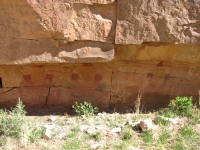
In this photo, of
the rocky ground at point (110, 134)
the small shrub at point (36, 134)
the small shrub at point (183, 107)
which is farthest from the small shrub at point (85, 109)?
the small shrub at point (183, 107)

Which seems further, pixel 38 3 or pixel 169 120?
pixel 169 120

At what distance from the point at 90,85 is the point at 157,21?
137cm

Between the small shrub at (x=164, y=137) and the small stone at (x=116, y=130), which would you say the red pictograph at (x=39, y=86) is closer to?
the small stone at (x=116, y=130)

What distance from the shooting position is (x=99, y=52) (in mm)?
3471

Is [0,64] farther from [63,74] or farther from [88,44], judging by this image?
[88,44]

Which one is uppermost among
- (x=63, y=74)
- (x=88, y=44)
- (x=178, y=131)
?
(x=88, y=44)

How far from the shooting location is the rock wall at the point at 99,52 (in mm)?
3221

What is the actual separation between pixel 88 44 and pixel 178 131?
5.33ft

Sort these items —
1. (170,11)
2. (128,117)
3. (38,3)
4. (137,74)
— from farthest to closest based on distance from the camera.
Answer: (137,74) → (128,117) → (170,11) → (38,3)

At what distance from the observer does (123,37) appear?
3426 mm

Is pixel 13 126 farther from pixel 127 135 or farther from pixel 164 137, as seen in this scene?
pixel 164 137

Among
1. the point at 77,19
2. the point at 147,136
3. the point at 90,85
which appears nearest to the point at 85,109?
the point at 90,85

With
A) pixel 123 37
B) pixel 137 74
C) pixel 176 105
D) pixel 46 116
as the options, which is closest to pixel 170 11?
pixel 123 37

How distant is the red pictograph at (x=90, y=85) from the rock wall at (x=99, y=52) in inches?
0.6
